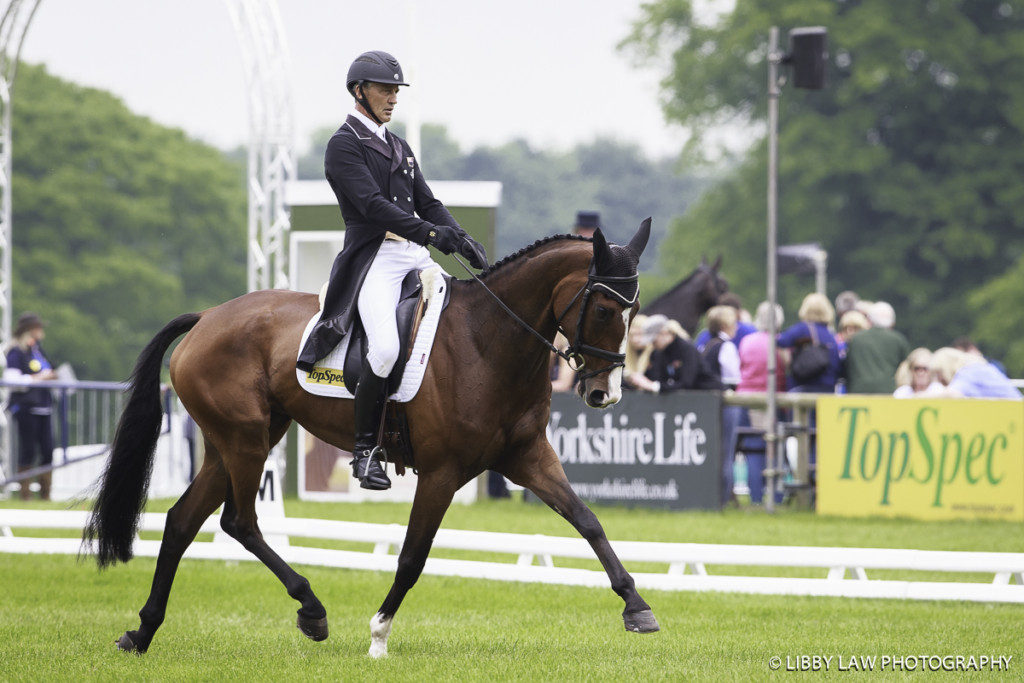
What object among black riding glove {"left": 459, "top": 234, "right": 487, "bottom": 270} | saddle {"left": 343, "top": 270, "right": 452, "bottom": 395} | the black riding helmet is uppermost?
the black riding helmet

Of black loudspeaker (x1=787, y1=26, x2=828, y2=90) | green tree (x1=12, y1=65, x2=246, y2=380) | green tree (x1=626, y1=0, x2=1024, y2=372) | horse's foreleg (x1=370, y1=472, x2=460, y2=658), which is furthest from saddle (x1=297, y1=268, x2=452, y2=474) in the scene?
green tree (x1=12, y1=65, x2=246, y2=380)

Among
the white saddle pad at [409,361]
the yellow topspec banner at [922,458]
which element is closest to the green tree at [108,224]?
the yellow topspec banner at [922,458]

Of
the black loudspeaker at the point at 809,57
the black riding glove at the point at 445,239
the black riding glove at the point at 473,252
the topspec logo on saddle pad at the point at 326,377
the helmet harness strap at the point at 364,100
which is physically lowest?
the topspec logo on saddle pad at the point at 326,377

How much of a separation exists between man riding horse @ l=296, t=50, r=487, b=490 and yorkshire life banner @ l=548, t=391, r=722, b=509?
25.1 ft

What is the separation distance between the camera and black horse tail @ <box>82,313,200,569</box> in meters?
8.33

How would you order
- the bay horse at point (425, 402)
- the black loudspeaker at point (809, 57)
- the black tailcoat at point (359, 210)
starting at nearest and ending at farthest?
the bay horse at point (425, 402) → the black tailcoat at point (359, 210) → the black loudspeaker at point (809, 57)

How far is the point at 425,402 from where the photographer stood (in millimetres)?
7387

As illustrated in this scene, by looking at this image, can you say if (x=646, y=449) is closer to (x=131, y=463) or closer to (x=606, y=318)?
(x=131, y=463)

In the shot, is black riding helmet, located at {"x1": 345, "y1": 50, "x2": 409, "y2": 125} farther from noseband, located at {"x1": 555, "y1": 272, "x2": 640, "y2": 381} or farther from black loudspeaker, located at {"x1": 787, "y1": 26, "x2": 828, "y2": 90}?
black loudspeaker, located at {"x1": 787, "y1": 26, "x2": 828, "y2": 90}

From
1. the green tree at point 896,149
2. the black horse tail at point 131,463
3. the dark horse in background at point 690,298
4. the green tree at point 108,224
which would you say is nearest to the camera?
the black horse tail at point 131,463

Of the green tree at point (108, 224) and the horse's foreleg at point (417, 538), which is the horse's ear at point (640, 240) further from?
the green tree at point (108, 224)

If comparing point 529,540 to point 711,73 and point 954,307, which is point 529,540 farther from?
point 711,73

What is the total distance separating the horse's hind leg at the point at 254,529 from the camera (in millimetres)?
7871

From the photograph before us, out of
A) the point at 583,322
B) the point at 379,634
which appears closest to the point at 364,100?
the point at 583,322
